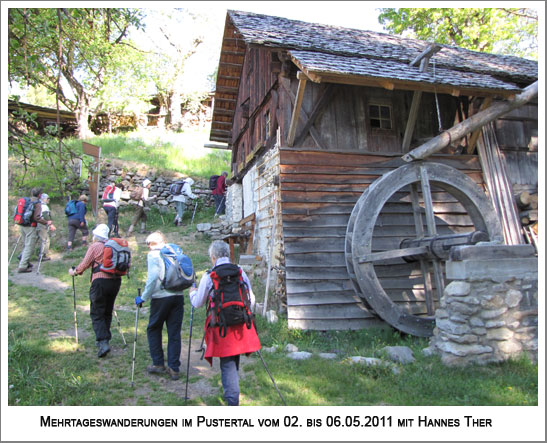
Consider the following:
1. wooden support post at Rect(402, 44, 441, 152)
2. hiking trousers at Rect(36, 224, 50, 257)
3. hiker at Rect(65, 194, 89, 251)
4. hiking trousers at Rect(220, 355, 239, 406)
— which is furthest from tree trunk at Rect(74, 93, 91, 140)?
hiking trousers at Rect(220, 355, 239, 406)

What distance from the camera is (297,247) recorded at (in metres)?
6.75

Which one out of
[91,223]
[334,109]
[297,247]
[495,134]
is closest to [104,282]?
[297,247]

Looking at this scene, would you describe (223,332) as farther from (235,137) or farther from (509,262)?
(235,137)

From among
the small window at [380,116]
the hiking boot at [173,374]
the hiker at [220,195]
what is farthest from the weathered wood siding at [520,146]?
the hiker at [220,195]

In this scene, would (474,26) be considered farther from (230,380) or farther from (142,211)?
(230,380)

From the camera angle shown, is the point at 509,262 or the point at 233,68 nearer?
the point at 509,262

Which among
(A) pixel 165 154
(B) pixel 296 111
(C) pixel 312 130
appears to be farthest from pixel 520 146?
(A) pixel 165 154

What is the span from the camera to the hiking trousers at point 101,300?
5.09 metres

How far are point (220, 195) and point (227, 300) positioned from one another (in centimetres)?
1210

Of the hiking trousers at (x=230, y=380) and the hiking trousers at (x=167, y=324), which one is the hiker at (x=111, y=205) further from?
the hiking trousers at (x=230, y=380)

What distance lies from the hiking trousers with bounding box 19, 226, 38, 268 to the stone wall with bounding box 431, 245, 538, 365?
909cm

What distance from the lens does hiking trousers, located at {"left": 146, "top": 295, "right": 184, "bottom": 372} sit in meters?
4.46

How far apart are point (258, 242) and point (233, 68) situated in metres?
6.13

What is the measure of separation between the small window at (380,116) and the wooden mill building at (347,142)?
0.07 feet
